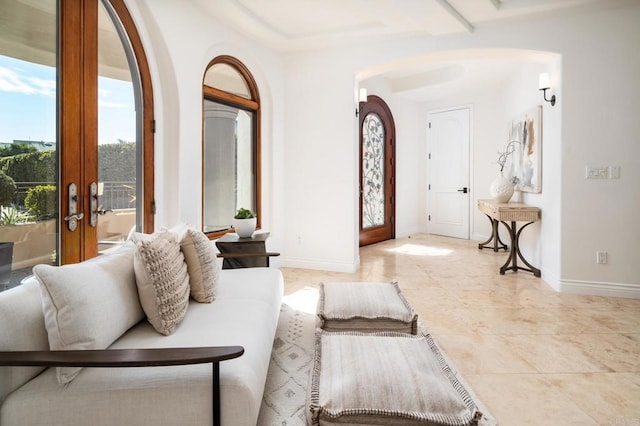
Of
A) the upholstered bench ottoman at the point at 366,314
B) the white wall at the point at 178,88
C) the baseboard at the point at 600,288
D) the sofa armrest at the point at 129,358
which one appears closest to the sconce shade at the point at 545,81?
the baseboard at the point at 600,288

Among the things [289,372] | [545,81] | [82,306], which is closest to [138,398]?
[82,306]

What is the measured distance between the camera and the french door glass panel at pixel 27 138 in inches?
87.0

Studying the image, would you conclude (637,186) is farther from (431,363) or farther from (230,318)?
(230,318)

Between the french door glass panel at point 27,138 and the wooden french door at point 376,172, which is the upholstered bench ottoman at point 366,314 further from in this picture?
the wooden french door at point 376,172

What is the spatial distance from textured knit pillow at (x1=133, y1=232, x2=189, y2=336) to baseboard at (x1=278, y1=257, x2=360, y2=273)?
3.22m

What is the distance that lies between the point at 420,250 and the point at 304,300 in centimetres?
307

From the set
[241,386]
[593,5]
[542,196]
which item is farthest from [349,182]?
[241,386]

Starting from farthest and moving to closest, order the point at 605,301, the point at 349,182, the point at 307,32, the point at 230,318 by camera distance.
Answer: the point at 349,182, the point at 307,32, the point at 605,301, the point at 230,318

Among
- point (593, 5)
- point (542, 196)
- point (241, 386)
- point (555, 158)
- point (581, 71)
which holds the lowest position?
point (241, 386)

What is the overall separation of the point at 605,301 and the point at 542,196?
1.28m

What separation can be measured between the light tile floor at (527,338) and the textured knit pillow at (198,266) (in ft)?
4.94

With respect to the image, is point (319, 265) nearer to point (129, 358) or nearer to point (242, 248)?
point (242, 248)

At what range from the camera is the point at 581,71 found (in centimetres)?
386

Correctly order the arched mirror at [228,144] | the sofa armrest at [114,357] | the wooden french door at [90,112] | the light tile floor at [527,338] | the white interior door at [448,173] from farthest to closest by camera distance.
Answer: the white interior door at [448,173]
the arched mirror at [228,144]
the wooden french door at [90,112]
the light tile floor at [527,338]
the sofa armrest at [114,357]
